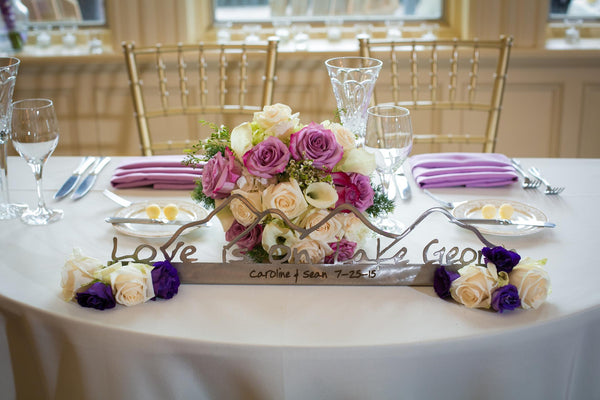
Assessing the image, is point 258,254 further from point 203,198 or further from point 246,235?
point 203,198

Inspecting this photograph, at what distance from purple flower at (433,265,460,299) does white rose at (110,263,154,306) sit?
0.46m

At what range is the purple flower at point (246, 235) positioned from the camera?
114 centimetres

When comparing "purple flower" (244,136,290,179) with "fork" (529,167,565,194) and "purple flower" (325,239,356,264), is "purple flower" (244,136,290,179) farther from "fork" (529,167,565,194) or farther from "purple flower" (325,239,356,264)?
"fork" (529,167,565,194)

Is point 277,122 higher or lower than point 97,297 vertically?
higher

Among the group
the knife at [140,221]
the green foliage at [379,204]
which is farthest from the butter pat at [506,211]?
the knife at [140,221]

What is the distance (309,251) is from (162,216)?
0.43 m

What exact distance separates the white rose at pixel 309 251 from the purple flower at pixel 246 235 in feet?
0.22

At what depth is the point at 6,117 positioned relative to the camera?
1394 mm

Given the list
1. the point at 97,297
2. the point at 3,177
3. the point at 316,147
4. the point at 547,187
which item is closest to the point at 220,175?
the point at 316,147

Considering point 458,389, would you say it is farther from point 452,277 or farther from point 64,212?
point 64,212

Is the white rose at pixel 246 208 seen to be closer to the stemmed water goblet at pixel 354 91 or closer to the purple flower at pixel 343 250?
the purple flower at pixel 343 250

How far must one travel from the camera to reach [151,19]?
284 cm

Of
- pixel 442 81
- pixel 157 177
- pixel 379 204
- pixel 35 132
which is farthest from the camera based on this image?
pixel 442 81

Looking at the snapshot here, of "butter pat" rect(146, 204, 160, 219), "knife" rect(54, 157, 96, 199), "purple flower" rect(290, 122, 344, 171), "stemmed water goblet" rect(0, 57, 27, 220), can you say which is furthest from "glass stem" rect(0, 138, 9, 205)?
"purple flower" rect(290, 122, 344, 171)
